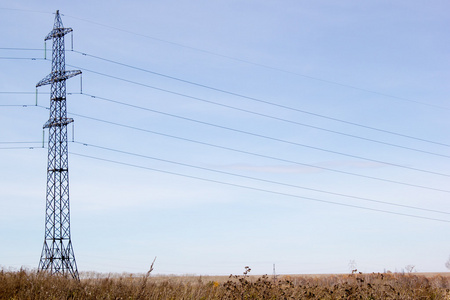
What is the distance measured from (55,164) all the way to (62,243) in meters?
5.32

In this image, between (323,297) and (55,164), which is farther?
(55,164)

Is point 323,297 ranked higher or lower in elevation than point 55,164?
lower

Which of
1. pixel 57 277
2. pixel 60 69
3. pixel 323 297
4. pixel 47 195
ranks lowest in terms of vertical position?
pixel 323 297

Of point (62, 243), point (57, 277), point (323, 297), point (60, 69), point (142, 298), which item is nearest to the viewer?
point (142, 298)

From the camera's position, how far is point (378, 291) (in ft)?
62.3

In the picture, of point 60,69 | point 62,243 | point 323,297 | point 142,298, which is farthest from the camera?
point 60,69

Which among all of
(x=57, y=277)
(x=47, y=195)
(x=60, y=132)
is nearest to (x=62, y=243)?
(x=47, y=195)

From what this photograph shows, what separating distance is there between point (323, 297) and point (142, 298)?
6626 millimetres

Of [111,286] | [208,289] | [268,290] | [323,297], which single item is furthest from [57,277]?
[323,297]

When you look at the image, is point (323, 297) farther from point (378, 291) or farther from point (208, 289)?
point (208, 289)

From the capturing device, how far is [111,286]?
656 inches

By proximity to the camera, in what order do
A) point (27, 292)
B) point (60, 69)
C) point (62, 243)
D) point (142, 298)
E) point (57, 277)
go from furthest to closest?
1. point (60, 69)
2. point (62, 243)
3. point (57, 277)
4. point (142, 298)
5. point (27, 292)

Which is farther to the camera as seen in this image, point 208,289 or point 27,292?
point 208,289

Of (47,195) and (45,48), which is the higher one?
(45,48)
